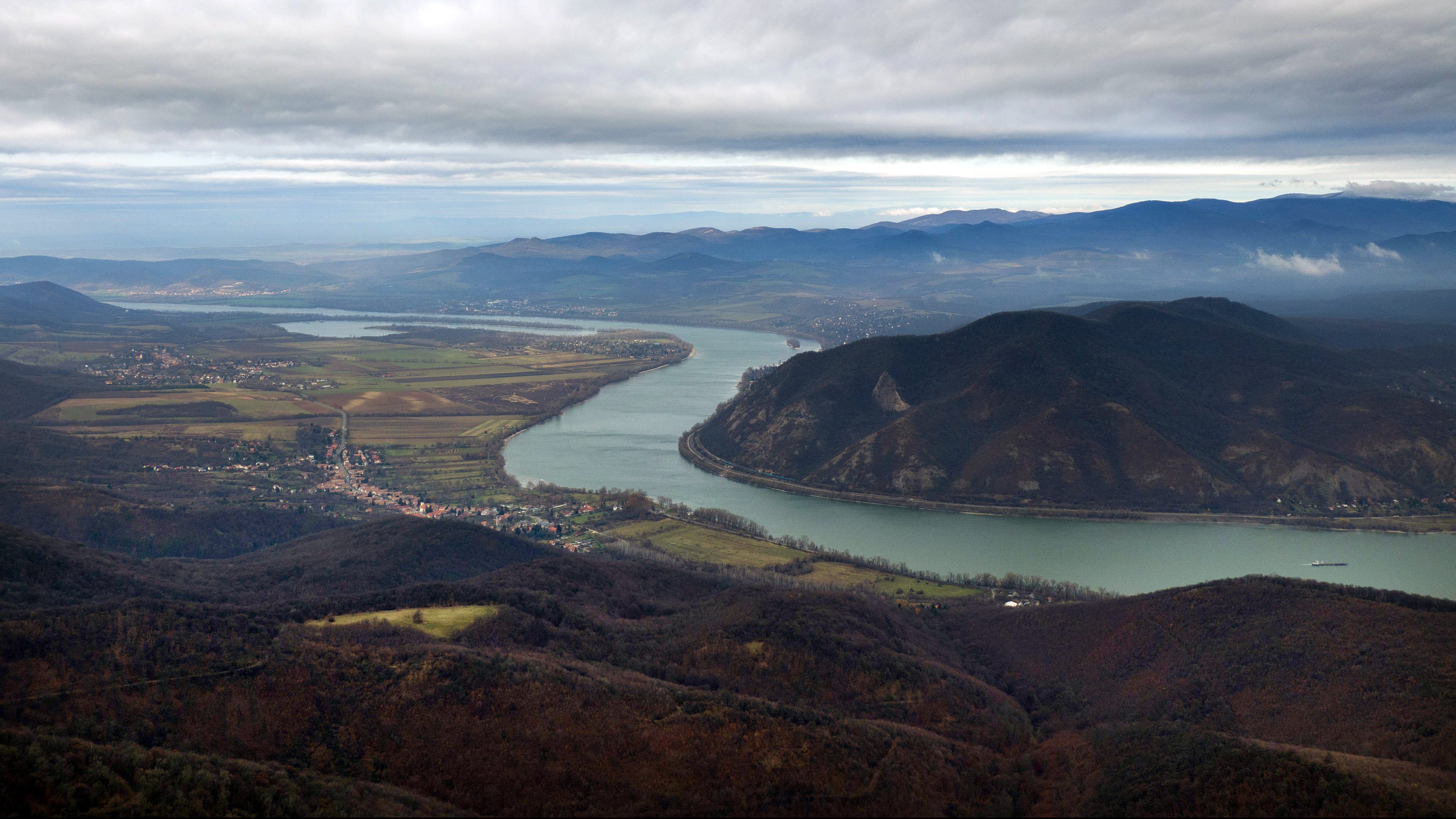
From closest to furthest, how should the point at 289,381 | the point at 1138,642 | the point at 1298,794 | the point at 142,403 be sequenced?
the point at 1298,794
the point at 1138,642
the point at 142,403
the point at 289,381

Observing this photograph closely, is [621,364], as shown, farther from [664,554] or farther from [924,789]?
[924,789]

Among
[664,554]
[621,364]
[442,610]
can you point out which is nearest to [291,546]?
[664,554]

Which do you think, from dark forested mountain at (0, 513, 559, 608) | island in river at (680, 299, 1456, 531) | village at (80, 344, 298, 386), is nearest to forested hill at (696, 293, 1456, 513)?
island in river at (680, 299, 1456, 531)

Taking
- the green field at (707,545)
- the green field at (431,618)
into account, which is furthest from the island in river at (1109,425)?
the green field at (431,618)

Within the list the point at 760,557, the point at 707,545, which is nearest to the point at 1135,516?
the point at 760,557

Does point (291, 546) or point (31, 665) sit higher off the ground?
point (31, 665)

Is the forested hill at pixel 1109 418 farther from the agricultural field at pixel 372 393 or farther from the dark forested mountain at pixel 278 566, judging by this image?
the dark forested mountain at pixel 278 566

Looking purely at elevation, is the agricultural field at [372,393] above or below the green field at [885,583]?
above
